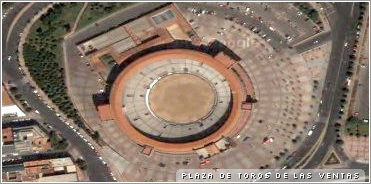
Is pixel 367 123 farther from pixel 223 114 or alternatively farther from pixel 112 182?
pixel 112 182

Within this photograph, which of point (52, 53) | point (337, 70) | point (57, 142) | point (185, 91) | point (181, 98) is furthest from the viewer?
point (337, 70)

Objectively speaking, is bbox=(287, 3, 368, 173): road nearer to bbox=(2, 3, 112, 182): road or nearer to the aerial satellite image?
the aerial satellite image

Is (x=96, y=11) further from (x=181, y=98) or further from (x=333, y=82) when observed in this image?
(x=333, y=82)

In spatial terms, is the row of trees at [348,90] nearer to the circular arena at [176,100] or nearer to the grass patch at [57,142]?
A: the circular arena at [176,100]

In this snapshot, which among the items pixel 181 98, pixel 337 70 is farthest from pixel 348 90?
pixel 181 98

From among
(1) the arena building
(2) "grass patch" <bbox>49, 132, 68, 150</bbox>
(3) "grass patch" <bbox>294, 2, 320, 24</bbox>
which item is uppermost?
(3) "grass patch" <bbox>294, 2, 320, 24</bbox>

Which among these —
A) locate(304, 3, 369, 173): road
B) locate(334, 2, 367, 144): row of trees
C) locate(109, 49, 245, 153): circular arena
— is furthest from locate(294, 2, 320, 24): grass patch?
locate(109, 49, 245, 153): circular arena
